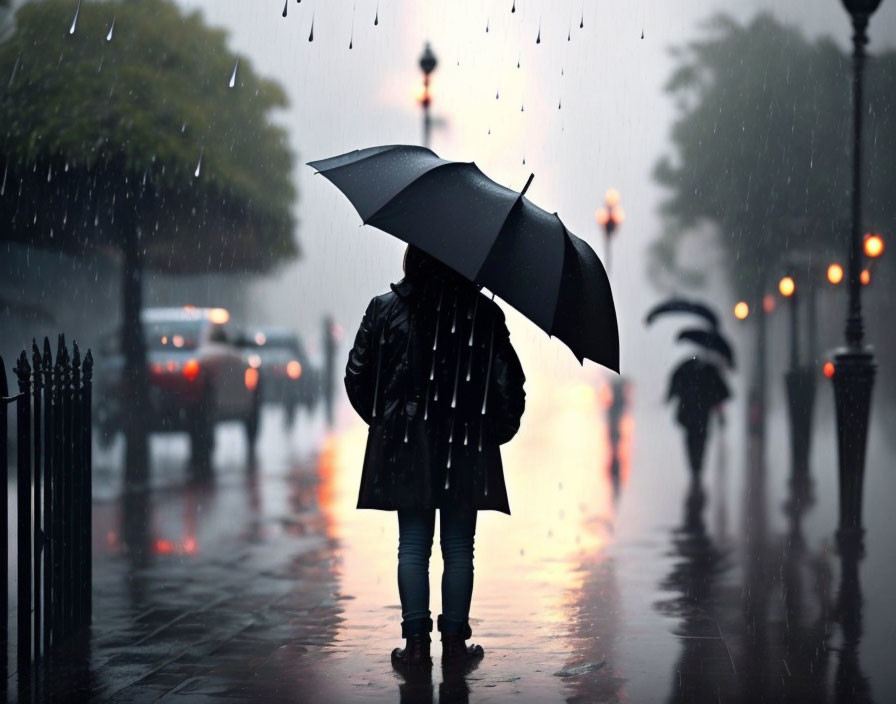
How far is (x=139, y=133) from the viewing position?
2448 centimetres

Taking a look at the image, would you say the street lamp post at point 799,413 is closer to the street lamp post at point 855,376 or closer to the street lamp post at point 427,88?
the street lamp post at point 855,376

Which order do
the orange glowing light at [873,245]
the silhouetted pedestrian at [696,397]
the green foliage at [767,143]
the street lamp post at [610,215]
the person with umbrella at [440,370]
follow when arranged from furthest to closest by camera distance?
1. the green foliage at [767,143]
2. the street lamp post at [610,215]
3. the orange glowing light at [873,245]
4. the silhouetted pedestrian at [696,397]
5. the person with umbrella at [440,370]

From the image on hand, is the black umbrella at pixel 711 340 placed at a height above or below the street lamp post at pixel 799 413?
above

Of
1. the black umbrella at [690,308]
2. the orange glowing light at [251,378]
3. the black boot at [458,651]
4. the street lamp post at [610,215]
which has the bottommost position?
the black boot at [458,651]

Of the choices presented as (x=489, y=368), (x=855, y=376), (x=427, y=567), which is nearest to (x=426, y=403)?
(x=489, y=368)

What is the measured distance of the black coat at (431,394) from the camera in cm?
682

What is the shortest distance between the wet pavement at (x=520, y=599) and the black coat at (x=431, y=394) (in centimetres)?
77

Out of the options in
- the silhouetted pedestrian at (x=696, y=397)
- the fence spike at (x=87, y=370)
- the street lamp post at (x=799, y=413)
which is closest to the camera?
the fence spike at (x=87, y=370)

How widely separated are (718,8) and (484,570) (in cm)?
4165

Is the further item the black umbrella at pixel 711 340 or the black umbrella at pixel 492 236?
the black umbrella at pixel 711 340

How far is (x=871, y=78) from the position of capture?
4069cm

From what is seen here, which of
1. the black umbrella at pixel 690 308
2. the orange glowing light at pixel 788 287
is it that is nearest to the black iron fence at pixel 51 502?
the black umbrella at pixel 690 308

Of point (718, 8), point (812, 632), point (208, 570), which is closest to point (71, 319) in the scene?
point (718, 8)

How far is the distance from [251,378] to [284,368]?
14.3 meters
